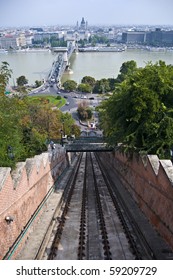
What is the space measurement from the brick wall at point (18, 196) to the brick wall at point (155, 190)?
3417 mm

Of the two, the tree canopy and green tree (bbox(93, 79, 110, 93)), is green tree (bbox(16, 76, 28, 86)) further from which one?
the tree canopy

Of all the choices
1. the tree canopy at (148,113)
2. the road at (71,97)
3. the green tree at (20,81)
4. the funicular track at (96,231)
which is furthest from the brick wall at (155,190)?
the green tree at (20,81)

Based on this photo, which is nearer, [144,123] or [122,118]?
[144,123]

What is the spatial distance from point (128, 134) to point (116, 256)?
15.6ft

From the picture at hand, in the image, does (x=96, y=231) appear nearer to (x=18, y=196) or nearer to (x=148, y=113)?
(x=18, y=196)

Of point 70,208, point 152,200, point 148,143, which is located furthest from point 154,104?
point 70,208

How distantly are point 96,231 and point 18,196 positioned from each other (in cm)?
244

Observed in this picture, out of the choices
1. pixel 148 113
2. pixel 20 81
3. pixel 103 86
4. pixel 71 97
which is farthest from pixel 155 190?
pixel 20 81

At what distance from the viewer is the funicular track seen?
655cm

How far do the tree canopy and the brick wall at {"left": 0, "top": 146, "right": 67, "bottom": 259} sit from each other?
3375mm

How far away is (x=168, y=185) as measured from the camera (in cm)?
676

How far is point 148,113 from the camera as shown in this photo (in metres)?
9.55

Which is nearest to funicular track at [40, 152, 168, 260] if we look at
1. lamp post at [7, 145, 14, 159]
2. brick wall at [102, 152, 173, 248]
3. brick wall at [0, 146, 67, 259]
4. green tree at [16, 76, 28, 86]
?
→ brick wall at [102, 152, 173, 248]

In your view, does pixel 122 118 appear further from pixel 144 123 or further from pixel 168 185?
pixel 168 185
